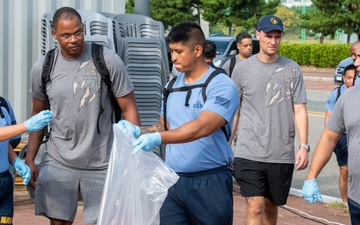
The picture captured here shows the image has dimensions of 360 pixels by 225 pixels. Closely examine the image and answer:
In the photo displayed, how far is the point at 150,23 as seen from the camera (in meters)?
8.87

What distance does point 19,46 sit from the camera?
9008 millimetres

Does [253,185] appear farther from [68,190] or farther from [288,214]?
[288,214]

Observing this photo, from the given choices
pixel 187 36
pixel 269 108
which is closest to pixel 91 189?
pixel 187 36

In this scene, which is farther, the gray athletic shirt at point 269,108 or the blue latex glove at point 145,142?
the gray athletic shirt at point 269,108

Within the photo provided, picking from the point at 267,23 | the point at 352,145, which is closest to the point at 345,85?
the point at 267,23

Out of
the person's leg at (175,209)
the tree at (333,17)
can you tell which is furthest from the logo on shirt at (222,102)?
the tree at (333,17)

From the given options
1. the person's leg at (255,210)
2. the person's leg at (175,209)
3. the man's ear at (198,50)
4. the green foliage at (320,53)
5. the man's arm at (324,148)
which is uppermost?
the man's ear at (198,50)

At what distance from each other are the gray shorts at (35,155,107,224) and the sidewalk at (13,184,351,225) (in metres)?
2.26

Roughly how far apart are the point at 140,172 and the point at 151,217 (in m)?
0.27

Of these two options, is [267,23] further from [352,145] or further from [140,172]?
[140,172]

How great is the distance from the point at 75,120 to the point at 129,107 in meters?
0.41

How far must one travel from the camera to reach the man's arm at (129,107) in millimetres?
5555

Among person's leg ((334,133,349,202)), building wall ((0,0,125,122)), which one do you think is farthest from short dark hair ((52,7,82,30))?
person's leg ((334,133,349,202))

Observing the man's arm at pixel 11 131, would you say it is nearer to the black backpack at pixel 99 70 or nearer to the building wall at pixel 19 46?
the black backpack at pixel 99 70
